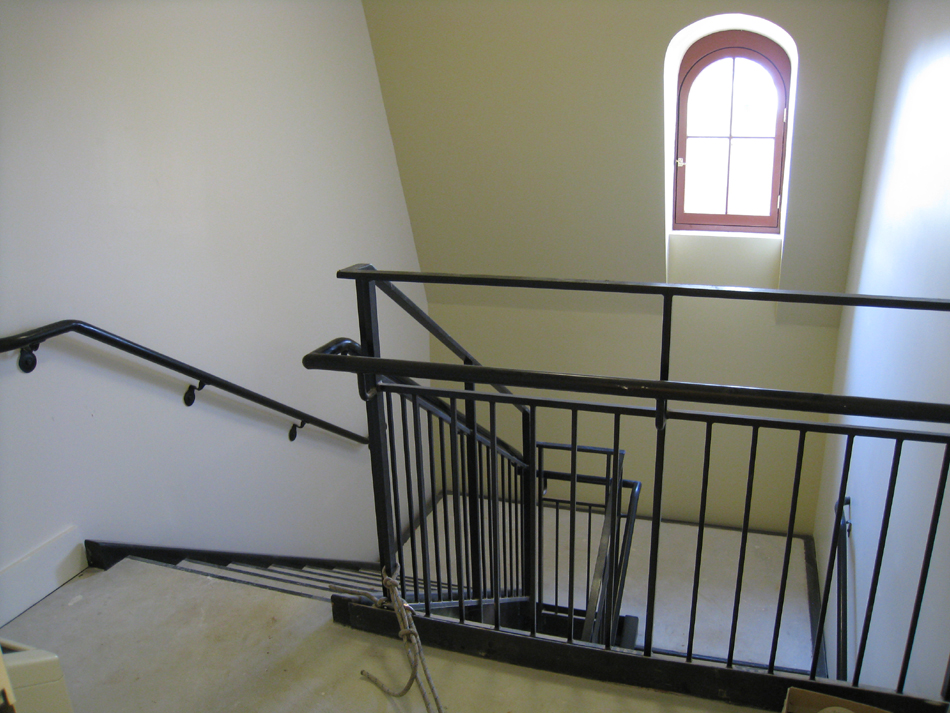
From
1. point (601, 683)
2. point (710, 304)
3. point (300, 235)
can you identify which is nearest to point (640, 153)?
point (710, 304)

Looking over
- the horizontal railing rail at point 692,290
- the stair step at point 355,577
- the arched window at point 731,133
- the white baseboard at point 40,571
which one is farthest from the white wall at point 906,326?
the white baseboard at point 40,571

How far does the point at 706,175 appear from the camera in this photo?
163 inches

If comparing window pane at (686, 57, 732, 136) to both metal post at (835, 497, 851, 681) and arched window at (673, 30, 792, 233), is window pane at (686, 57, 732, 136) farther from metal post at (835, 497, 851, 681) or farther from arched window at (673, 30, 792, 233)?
metal post at (835, 497, 851, 681)

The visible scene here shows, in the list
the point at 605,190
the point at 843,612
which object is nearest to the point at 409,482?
the point at 843,612

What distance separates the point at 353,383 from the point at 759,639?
2.58 meters

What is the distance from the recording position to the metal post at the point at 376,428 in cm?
161

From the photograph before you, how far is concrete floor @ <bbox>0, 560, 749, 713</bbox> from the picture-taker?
156 centimetres

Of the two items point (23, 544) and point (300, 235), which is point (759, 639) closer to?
point (300, 235)

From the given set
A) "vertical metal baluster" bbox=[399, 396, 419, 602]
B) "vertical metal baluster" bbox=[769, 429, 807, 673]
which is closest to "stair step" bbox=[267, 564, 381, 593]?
"vertical metal baluster" bbox=[399, 396, 419, 602]

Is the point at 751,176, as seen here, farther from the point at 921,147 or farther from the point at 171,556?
the point at 171,556

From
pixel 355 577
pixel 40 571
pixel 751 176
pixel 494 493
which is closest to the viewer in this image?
pixel 494 493

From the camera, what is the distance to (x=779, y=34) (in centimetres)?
341

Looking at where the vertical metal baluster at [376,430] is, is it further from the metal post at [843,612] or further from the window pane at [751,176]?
the window pane at [751,176]

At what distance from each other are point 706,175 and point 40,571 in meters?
3.83
